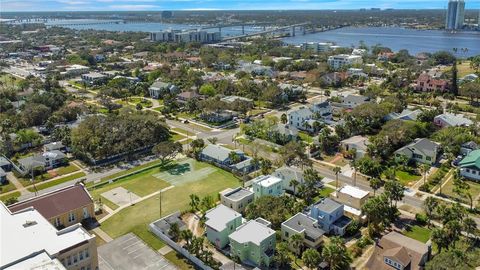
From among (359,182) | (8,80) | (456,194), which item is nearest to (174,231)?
(359,182)

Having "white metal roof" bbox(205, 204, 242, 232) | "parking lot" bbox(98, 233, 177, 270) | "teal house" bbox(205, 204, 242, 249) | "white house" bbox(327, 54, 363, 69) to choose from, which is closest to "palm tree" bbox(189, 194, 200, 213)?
"white metal roof" bbox(205, 204, 242, 232)

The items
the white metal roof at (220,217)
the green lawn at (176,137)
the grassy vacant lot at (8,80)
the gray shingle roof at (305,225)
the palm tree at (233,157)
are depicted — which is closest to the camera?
the gray shingle roof at (305,225)

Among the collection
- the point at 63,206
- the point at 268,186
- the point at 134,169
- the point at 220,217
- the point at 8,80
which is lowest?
the point at 134,169

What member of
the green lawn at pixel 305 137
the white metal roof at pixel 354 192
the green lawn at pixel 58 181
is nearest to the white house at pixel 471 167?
the white metal roof at pixel 354 192

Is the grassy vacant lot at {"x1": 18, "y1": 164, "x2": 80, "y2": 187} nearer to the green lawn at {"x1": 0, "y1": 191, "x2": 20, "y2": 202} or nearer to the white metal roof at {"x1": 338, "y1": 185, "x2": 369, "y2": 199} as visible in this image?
the green lawn at {"x1": 0, "y1": 191, "x2": 20, "y2": 202}

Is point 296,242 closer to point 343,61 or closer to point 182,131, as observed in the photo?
point 182,131

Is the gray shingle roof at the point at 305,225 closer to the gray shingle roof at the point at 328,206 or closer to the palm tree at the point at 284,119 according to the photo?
the gray shingle roof at the point at 328,206
